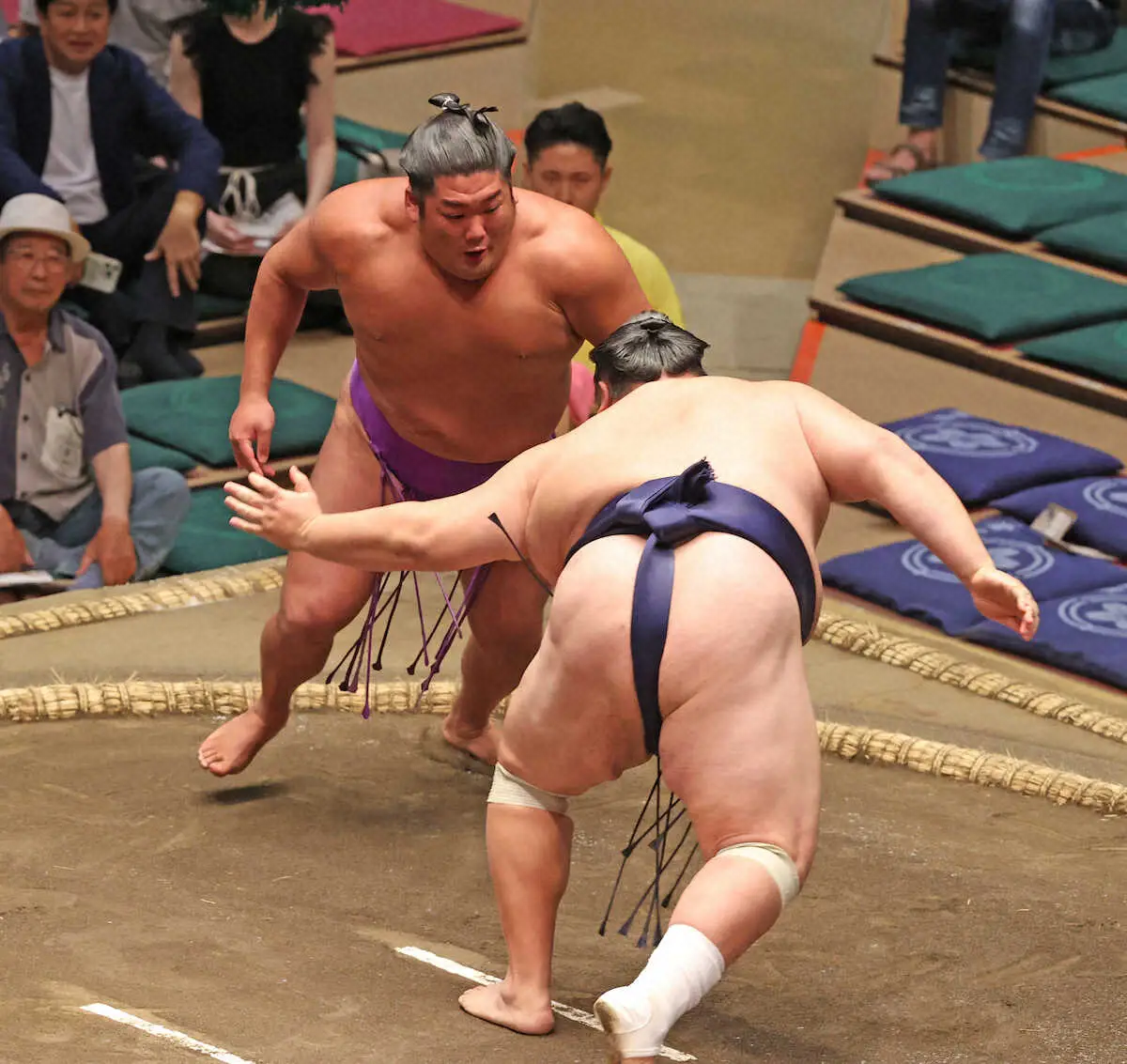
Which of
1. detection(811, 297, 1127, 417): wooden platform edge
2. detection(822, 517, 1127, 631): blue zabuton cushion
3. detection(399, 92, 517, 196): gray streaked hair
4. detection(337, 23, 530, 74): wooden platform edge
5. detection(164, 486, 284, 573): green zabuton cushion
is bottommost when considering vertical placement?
detection(164, 486, 284, 573): green zabuton cushion

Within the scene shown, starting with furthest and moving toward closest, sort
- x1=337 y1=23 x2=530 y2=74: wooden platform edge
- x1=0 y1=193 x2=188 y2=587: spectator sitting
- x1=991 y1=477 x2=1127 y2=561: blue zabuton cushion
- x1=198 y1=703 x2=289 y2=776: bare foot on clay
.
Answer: x1=337 y1=23 x2=530 y2=74: wooden platform edge → x1=991 y1=477 x2=1127 y2=561: blue zabuton cushion → x1=0 y1=193 x2=188 y2=587: spectator sitting → x1=198 y1=703 x2=289 y2=776: bare foot on clay

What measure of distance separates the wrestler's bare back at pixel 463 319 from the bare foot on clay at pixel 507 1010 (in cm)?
84

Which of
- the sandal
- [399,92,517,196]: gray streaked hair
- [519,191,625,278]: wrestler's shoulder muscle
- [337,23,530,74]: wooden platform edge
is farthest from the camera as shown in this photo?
[337,23,530,74]: wooden platform edge

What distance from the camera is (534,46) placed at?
284 inches

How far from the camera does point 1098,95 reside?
6.09 m

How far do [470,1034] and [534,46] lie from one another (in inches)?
207

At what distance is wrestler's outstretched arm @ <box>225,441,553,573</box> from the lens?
2.40 metres

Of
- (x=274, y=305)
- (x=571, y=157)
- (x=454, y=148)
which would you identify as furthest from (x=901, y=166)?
(x=454, y=148)

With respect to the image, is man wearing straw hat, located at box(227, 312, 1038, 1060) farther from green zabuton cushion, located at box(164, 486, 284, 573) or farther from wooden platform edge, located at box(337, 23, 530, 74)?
wooden platform edge, located at box(337, 23, 530, 74)

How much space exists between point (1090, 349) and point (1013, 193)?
825 mm

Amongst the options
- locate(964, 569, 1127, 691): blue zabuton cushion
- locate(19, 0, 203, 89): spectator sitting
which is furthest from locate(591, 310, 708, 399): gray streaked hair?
Answer: locate(19, 0, 203, 89): spectator sitting

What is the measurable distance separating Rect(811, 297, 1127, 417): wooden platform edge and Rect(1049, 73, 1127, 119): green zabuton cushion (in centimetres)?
114

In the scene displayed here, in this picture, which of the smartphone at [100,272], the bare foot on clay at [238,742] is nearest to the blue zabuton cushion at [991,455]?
the smartphone at [100,272]

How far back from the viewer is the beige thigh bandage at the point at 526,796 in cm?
242
